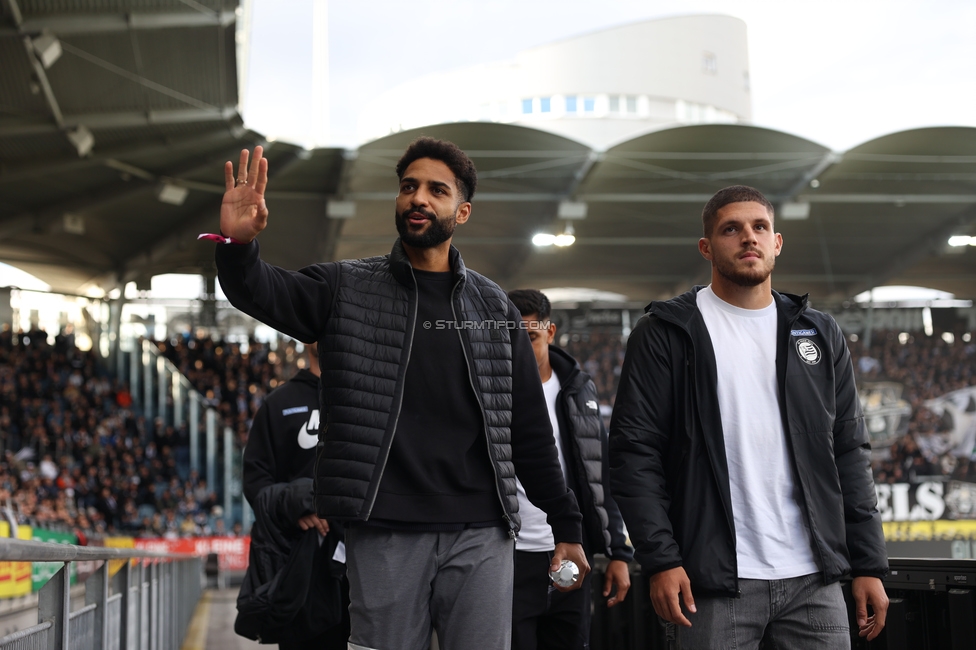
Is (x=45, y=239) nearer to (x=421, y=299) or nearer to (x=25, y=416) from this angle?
(x=25, y=416)

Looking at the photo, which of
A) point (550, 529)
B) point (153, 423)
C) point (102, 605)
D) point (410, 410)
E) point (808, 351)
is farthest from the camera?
point (153, 423)

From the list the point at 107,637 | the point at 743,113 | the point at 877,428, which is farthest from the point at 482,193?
the point at 743,113

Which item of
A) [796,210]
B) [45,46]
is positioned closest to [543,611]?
[45,46]

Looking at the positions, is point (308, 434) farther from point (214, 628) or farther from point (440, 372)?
point (214, 628)

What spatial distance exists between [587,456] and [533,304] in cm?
77

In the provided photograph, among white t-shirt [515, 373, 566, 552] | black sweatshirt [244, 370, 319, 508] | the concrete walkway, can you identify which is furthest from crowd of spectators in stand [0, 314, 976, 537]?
white t-shirt [515, 373, 566, 552]

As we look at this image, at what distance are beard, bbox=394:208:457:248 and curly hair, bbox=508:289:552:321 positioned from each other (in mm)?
1750

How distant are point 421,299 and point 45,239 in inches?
875

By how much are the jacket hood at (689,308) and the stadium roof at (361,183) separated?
1137 centimetres

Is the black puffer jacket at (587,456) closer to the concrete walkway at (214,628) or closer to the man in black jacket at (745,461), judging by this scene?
the man in black jacket at (745,461)

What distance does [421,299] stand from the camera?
2582mm

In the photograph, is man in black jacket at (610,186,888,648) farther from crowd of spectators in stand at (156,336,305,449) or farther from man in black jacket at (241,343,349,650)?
crowd of spectators in stand at (156,336,305,449)

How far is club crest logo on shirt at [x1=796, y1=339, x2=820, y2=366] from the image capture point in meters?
2.63

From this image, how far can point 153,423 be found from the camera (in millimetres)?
20453
